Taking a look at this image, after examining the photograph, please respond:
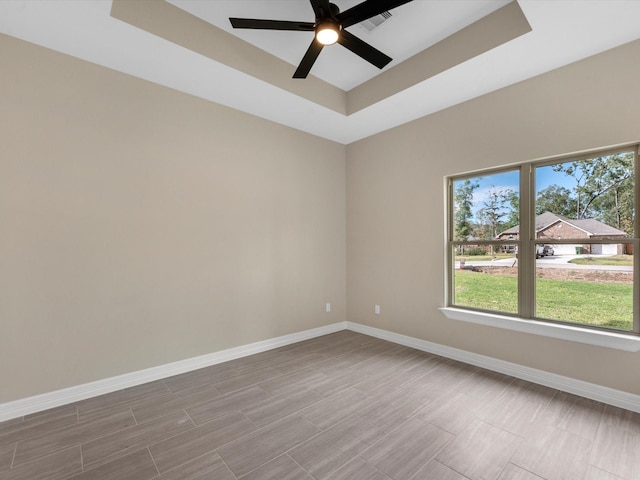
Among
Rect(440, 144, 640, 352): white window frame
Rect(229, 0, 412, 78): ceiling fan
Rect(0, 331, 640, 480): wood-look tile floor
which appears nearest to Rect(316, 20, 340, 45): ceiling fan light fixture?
Rect(229, 0, 412, 78): ceiling fan

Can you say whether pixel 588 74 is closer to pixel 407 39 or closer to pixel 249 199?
pixel 407 39

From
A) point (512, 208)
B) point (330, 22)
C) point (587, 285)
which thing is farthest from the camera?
point (512, 208)

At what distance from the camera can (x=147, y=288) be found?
9.59 feet

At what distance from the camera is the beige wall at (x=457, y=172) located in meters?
2.49

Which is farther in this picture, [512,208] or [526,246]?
[512,208]

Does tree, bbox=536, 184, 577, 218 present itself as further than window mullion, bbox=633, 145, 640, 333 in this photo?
Yes

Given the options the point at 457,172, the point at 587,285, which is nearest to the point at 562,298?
the point at 587,285

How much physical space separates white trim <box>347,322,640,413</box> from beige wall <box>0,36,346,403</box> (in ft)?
5.46

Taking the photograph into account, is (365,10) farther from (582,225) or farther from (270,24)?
(582,225)

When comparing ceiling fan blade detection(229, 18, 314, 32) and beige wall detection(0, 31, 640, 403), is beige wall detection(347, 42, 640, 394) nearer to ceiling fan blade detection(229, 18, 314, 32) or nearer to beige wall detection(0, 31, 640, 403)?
beige wall detection(0, 31, 640, 403)

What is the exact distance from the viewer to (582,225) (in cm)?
273

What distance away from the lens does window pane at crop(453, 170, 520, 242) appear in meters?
3.17

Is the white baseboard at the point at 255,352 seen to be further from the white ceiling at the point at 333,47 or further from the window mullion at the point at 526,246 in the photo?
the white ceiling at the point at 333,47

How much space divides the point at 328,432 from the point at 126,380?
200cm
